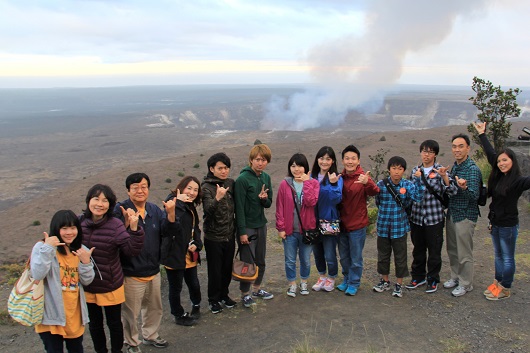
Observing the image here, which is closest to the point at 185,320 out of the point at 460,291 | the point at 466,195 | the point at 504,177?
the point at 460,291

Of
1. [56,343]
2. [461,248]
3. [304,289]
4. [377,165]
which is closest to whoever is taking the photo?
[56,343]

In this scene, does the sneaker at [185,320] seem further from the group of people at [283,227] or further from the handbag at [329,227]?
the handbag at [329,227]

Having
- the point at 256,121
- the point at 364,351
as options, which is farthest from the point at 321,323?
the point at 256,121

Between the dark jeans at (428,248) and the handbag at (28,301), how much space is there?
4221 millimetres

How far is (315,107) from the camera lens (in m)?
91.8

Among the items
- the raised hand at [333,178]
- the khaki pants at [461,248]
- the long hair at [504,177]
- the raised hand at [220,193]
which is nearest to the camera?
the raised hand at [220,193]

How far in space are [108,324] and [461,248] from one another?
4.15m

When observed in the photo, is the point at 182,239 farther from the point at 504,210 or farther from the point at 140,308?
the point at 504,210

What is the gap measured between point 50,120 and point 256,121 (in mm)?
48234

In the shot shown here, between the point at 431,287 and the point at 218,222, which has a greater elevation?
the point at 218,222

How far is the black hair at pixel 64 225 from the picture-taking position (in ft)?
11.9

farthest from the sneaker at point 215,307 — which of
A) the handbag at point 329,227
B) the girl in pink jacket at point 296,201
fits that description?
the handbag at point 329,227

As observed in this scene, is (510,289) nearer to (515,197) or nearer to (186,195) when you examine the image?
(515,197)

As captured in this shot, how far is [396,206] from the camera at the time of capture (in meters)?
5.24
